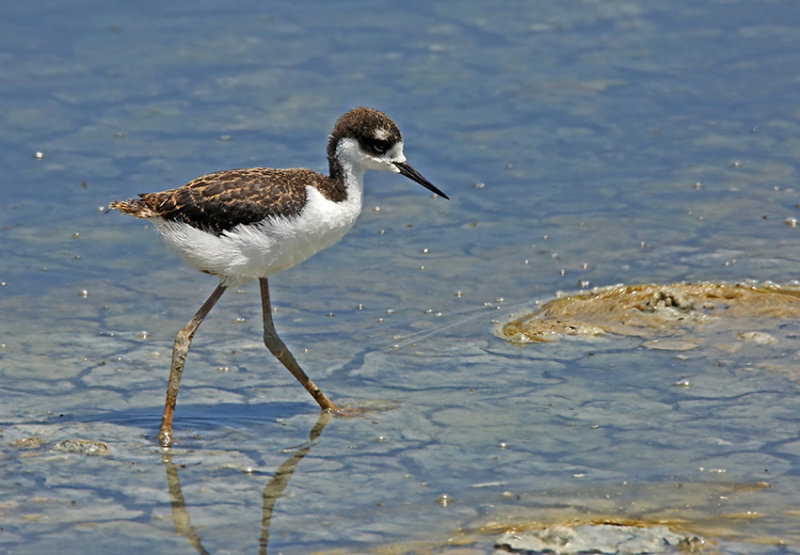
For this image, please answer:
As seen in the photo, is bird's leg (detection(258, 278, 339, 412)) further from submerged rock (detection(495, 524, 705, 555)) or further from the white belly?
submerged rock (detection(495, 524, 705, 555))

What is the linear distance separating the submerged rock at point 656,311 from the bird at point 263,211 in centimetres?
207

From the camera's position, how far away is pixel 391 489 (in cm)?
745

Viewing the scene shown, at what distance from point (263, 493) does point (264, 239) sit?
65.6 inches

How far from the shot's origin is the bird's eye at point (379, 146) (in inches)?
330

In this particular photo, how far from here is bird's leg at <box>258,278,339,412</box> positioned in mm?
8688

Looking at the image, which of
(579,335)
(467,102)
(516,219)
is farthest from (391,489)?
(467,102)

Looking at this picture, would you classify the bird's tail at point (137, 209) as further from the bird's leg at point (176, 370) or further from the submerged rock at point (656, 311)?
the submerged rock at point (656, 311)

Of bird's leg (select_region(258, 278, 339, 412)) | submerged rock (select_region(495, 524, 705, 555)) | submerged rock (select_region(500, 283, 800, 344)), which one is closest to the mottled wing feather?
bird's leg (select_region(258, 278, 339, 412))

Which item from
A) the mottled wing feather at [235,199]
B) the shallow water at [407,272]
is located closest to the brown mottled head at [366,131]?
the mottled wing feather at [235,199]

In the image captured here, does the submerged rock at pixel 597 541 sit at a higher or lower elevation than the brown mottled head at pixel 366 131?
lower

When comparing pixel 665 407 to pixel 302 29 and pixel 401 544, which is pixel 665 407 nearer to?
pixel 401 544

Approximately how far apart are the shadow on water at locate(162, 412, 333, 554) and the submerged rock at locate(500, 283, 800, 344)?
2298 millimetres

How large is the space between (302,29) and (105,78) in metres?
2.82

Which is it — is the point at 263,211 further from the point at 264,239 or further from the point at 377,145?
the point at 377,145
